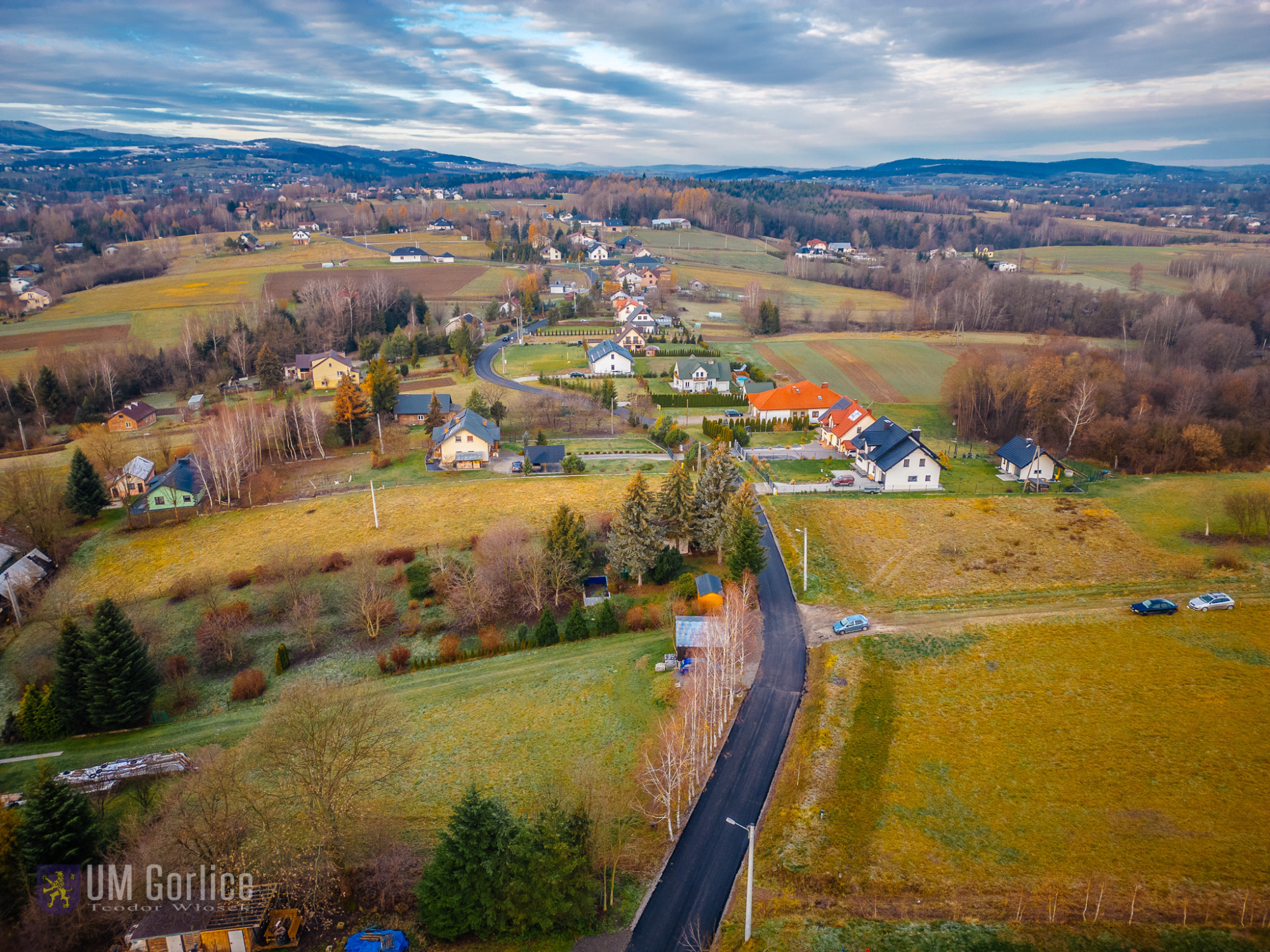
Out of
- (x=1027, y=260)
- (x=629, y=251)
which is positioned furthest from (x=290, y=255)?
(x=1027, y=260)

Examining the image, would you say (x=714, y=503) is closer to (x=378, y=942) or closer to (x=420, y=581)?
(x=420, y=581)

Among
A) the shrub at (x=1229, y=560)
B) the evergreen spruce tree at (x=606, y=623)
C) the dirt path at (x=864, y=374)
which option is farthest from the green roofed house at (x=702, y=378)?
the shrub at (x=1229, y=560)

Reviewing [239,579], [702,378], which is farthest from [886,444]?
[239,579]

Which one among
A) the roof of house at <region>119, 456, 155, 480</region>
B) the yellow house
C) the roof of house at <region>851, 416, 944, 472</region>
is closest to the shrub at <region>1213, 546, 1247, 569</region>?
the roof of house at <region>851, 416, 944, 472</region>

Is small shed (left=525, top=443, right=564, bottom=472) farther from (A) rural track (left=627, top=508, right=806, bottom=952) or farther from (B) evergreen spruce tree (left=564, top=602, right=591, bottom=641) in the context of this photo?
(A) rural track (left=627, top=508, right=806, bottom=952)

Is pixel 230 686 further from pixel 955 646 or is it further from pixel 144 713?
pixel 955 646

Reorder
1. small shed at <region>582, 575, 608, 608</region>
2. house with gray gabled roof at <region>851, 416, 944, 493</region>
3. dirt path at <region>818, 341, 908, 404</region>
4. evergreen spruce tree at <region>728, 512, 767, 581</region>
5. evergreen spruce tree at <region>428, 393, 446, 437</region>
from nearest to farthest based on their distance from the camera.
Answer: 1. evergreen spruce tree at <region>728, 512, 767, 581</region>
2. small shed at <region>582, 575, 608, 608</region>
3. house with gray gabled roof at <region>851, 416, 944, 493</region>
4. evergreen spruce tree at <region>428, 393, 446, 437</region>
5. dirt path at <region>818, 341, 908, 404</region>
